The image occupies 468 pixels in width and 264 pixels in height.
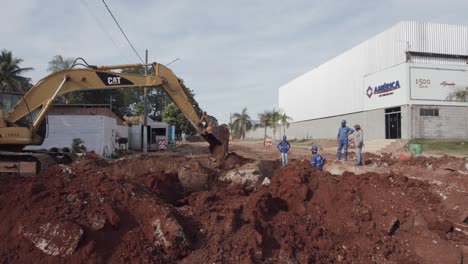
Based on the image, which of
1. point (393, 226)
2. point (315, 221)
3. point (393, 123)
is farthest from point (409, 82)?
point (315, 221)

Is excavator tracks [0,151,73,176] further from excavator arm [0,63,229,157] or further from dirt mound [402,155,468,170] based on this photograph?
dirt mound [402,155,468,170]

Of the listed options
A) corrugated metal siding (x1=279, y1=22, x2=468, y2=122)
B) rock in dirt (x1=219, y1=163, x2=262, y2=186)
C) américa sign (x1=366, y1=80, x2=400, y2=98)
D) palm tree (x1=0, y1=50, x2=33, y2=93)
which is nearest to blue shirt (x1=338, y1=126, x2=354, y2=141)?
rock in dirt (x1=219, y1=163, x2=262, y2=186)

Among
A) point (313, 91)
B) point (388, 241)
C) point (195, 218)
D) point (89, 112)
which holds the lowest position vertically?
point (388, 241)

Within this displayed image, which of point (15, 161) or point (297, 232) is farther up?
point (15, 161)

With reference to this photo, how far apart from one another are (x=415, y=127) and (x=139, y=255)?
31828mm

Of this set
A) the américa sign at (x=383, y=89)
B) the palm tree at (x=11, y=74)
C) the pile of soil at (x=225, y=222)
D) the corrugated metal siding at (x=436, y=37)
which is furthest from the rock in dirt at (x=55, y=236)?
the palm tree at (x=11, y=74)

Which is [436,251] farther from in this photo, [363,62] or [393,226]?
[363,62]

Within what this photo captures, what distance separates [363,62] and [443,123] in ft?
35.8

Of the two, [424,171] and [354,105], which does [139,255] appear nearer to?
[424,171]

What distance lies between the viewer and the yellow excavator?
962 cm

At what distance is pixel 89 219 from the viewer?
5680 millimetres

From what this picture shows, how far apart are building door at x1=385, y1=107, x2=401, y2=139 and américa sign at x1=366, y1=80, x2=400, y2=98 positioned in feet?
5.24

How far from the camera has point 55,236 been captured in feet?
17.4

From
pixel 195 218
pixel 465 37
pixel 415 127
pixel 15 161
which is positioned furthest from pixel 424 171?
pixel 465 37
